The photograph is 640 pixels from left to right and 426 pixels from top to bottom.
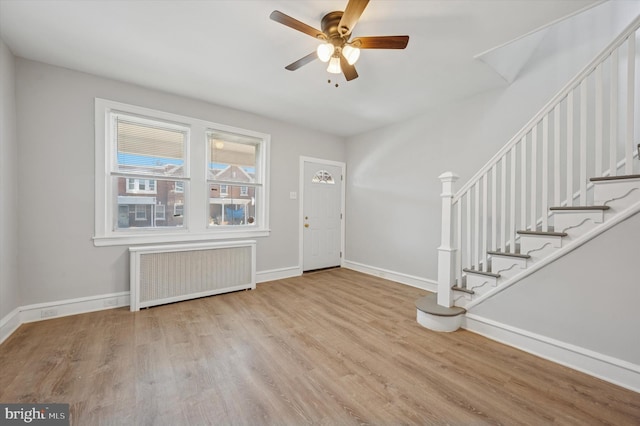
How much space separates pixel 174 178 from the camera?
3463 mm

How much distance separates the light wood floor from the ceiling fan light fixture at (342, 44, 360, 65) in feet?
8.13

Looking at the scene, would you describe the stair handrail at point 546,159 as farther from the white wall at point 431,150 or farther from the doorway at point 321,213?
the doorway at point 321,213

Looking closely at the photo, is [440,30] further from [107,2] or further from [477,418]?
[477,418]

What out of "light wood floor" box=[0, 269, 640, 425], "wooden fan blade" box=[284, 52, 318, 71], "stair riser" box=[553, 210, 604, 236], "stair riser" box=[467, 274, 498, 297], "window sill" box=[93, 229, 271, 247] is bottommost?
"light wood floor" box=[0, 269, 640, 425]

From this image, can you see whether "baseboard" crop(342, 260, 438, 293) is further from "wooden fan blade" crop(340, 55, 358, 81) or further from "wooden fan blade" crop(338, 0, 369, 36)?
"wooden fan blade" crop(338, 0, 369, 36)

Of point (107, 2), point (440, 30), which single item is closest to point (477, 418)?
point (440, 30)

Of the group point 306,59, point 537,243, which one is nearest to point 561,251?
point 537,243

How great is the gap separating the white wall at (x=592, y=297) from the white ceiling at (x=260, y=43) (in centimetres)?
187

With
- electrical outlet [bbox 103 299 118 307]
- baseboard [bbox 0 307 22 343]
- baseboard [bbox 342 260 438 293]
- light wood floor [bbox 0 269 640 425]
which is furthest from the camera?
baseboard [bbox 342 260 438 293]

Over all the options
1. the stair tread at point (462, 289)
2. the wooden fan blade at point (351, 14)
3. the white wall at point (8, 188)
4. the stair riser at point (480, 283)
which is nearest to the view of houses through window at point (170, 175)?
the white wall at point (8, 188)

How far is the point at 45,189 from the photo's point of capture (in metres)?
2.73

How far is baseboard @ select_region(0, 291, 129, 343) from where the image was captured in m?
2.41

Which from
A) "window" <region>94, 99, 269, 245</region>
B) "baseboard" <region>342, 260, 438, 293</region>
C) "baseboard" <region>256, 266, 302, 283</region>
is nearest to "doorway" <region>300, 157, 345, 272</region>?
"baseboard" <region>256, 266, 302, 283</region>

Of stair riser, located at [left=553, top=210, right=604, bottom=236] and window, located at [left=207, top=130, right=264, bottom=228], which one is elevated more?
window, located at [left=207, top=130, right=264, bottom=228]
